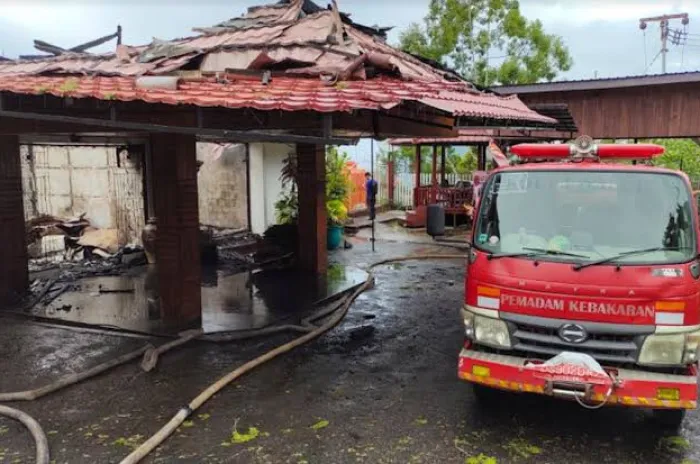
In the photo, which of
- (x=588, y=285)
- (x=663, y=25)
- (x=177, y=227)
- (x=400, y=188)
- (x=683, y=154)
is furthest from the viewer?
(x=663, y=25)

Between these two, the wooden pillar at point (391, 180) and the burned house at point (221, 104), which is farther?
the wooden pillar at point (391, 180)

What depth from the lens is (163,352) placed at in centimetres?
691

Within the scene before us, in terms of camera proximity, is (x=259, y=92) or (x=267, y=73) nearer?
(x=259, y=92)

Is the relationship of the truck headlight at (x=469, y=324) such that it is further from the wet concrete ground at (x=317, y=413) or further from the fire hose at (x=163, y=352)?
the fire hose at (x=163, y=352)

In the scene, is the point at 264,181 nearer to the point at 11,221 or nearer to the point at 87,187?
the point at 87,187

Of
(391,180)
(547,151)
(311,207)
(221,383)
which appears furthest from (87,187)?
(547,151)

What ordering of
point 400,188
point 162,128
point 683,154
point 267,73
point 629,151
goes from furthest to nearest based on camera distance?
1. point 683,154
2. point 400,188
3. point 267,73
4. point 162,128
5. point 629,151

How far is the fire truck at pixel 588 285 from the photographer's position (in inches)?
171

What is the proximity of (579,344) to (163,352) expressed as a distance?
472cm

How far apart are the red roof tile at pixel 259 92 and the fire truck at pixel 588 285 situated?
1293mm

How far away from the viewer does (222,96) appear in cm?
540

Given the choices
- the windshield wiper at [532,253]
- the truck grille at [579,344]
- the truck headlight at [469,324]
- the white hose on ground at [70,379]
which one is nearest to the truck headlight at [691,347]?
the truck grille at [579,344]

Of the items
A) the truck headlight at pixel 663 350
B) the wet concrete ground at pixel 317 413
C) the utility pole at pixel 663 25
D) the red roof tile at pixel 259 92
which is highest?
the utility pole at pixel 663 25

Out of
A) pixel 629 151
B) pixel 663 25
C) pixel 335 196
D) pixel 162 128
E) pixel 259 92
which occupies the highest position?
pixel 663 25
